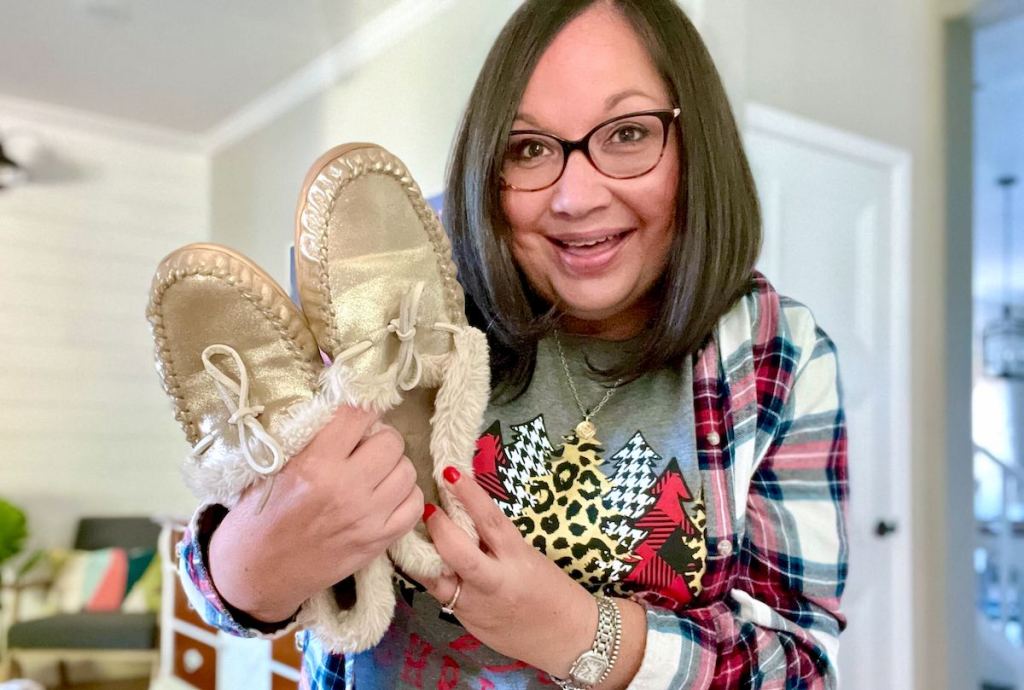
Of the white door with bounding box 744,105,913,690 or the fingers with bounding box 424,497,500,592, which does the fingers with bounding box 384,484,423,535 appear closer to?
the fingers with bounding box 424,497,500,592

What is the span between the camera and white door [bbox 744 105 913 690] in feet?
5.22

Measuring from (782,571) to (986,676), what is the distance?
2.78 meters

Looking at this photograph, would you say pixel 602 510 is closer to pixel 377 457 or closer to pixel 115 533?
pixel 377 457

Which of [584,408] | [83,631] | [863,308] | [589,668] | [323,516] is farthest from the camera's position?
[83,631]

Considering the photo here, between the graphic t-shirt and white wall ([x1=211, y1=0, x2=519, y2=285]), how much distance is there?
0.68m

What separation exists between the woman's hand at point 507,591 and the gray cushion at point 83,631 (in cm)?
233

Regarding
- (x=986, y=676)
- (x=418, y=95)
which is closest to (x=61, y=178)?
(x=418, y=95)

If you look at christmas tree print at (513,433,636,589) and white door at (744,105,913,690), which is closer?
christmas tree print at (513,433,636,589)


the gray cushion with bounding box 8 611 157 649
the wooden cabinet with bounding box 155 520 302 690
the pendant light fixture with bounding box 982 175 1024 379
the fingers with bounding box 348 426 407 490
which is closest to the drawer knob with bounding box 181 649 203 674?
the wooden cabinet with bounding box 155 520 302 690

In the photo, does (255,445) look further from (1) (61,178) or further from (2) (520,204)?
(1) (61,178)

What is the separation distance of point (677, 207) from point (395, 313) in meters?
0.25

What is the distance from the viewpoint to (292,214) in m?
1.31

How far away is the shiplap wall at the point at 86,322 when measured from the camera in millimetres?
2602

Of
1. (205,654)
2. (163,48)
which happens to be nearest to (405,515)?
(205,654)
